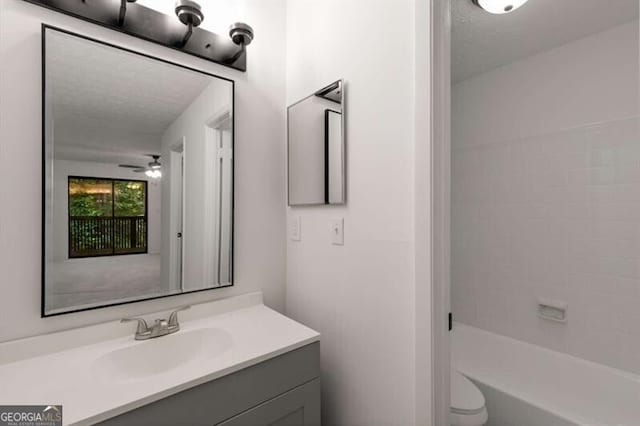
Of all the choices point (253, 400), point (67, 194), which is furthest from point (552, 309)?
point (67, 194)

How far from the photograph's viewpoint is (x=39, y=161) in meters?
0.88

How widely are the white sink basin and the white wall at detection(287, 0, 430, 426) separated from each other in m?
0.45

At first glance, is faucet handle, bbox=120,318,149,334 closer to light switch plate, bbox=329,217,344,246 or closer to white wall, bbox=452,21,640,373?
light switch plate, bbox=329,217,344,246

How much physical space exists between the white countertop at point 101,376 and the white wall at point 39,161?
3.2 inches

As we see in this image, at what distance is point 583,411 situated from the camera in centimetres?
150

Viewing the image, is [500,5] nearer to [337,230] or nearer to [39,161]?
[337,230]

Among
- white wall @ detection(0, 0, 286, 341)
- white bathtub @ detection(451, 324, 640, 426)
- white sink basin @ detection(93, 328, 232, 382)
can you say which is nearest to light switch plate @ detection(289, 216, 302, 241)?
white wall @ detection(0, 0, 286, 341)

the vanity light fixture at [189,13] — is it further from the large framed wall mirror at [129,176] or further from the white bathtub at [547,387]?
the white bathtub at [547,387]

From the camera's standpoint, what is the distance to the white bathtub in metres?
1.46

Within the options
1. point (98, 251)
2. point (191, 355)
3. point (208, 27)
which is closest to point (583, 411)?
point (191, 355)

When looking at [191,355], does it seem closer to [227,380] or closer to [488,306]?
[227,380]

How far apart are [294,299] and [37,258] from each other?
982 millimetres

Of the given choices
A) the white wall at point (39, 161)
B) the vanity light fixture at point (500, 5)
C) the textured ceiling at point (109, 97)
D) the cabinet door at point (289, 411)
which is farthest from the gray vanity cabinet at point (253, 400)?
the vanity light fixture at point (500, 5)

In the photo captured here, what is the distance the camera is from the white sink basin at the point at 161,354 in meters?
0.87
